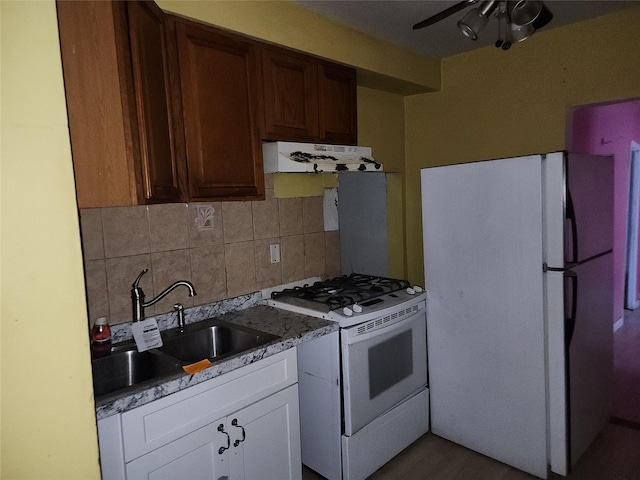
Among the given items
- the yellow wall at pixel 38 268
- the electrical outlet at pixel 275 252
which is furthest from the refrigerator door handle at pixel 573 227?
the yellow wall at pixel 38 268

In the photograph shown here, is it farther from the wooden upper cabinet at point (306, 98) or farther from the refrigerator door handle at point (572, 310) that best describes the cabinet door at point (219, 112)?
the refrigerator door handle at point (572, 310)

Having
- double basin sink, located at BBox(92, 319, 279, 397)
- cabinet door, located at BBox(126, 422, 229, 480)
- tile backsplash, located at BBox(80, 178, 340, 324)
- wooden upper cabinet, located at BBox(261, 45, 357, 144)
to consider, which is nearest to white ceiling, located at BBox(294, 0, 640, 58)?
wooden upper cabinet, located at BBox(261, 45, 357, 144)

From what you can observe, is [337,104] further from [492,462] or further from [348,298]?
[492,462]

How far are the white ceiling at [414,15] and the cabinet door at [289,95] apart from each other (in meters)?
0.29

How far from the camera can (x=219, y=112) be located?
196cm

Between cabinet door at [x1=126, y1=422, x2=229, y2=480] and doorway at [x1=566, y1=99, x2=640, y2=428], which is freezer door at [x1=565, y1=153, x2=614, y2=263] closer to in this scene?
doorway at [x1=566, y1=99, x2=640, y2=428]

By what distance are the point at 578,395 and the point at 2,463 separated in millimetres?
2408

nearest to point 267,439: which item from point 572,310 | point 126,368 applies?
point 126,368

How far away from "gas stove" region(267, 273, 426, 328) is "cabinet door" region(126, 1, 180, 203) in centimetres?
90

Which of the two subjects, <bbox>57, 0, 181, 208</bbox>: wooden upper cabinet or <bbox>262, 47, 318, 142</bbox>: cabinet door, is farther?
<bbox>262, 47, 318, 142</bbox>: cabinet door

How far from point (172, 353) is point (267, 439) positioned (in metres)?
0.58

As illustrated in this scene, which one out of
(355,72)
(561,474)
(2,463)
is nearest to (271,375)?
(2,463)

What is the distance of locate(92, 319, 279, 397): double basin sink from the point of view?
5.88 feet

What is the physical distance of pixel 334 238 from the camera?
9.97ft
